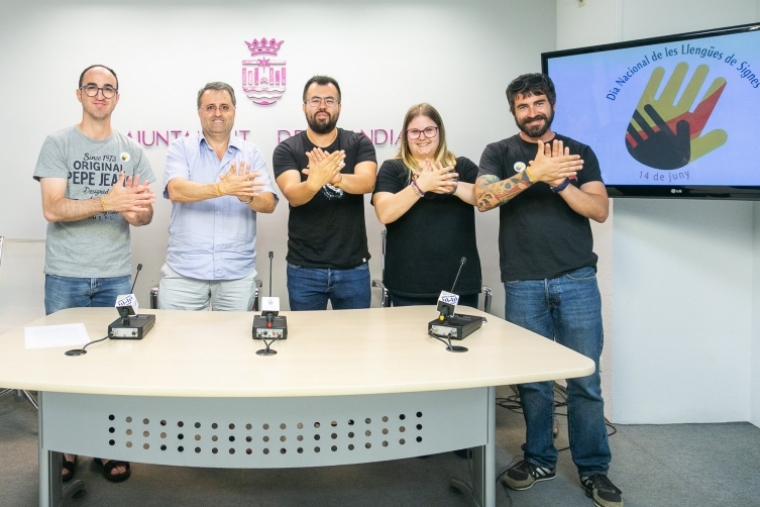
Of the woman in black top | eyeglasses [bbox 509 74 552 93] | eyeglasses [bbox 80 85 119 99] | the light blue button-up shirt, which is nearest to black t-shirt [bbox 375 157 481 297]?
the woman in black top

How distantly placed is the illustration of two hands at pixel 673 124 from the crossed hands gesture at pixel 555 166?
83 centimetres

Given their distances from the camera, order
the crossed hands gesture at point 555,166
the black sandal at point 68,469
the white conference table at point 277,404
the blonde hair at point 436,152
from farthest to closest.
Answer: the blonde hair at point 436,152 < the black sandal at point 68,469 < the crossed hands gesture at point 555,166 < the white conference table at point 277,404

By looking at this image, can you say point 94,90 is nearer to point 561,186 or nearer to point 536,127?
point 536,127

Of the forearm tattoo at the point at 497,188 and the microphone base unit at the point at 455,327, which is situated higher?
the forearm tattoo at the point at 497,188

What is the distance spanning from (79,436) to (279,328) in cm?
70

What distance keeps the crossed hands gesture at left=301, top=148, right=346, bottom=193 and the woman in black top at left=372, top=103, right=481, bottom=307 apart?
0.23 meters

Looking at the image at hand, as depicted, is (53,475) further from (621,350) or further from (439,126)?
(621,350)

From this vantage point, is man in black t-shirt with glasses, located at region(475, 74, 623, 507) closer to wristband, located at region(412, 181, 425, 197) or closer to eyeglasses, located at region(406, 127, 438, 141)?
wristband, located at region(412, 181, 425, 197)

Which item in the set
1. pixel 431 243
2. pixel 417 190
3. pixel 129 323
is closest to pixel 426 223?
pixel 431 243

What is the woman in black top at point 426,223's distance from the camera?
2.66 m

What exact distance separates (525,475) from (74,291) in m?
2.21

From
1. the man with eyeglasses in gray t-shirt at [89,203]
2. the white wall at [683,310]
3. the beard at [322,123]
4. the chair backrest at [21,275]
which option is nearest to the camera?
the man with eyeglasses in gray t-shirt at [89,203]

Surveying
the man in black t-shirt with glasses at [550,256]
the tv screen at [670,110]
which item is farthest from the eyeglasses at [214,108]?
the tv screen at [670,110]

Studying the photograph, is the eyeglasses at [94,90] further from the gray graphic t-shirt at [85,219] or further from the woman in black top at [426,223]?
the woman in black top at [426,223]
